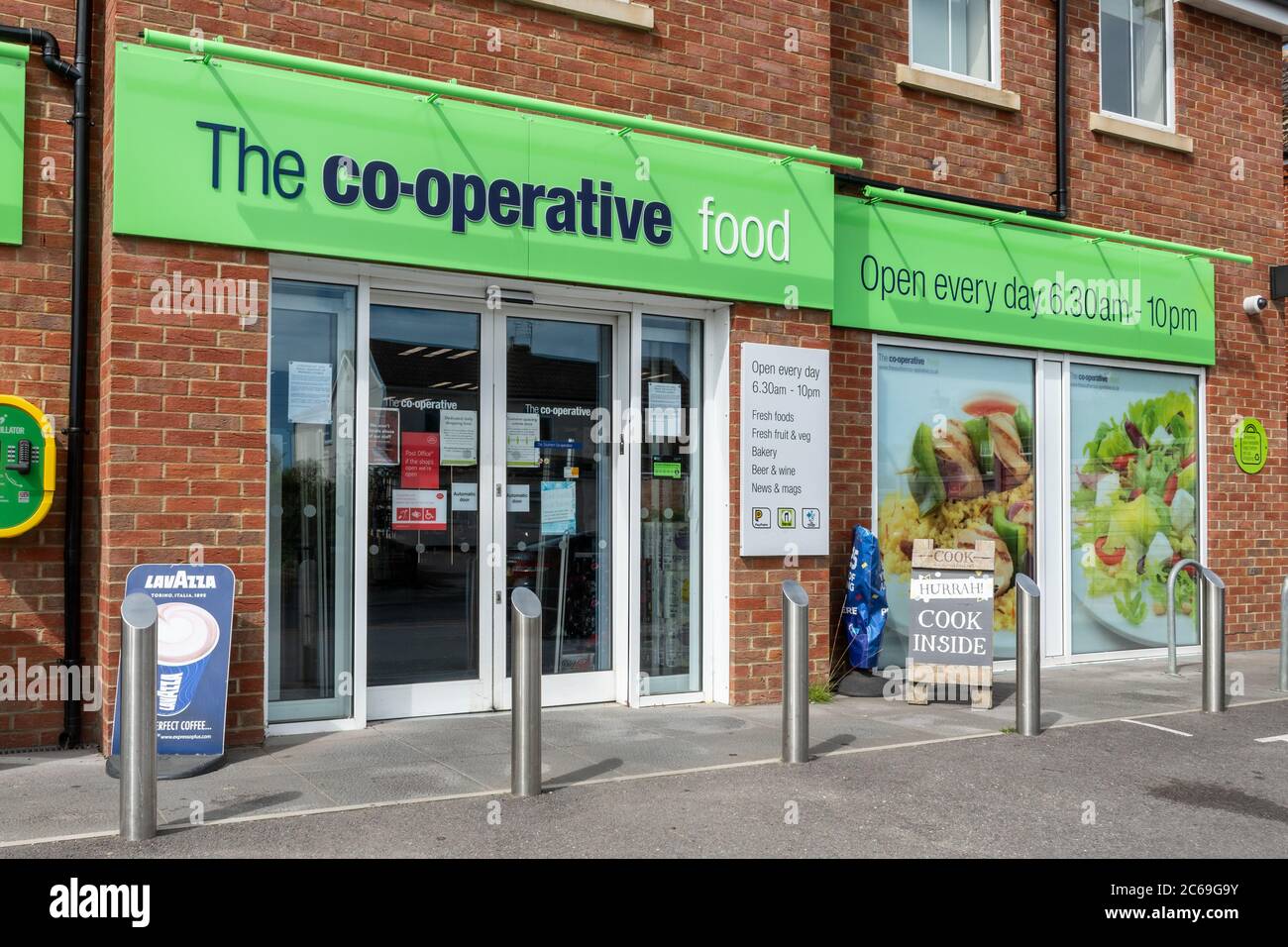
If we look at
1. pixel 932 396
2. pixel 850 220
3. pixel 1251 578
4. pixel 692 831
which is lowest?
pixel 692 831

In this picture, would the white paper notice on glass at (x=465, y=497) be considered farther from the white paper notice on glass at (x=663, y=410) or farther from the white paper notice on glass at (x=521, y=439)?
the white paper notice on glass at (x=663, y=410)

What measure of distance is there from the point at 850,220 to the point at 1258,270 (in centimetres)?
550

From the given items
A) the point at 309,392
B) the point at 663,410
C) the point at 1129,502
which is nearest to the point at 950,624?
the point at 663,410

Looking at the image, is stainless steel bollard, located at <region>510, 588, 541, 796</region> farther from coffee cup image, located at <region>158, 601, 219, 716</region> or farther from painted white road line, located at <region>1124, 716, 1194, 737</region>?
→ painted white road line, located at <region>1124, 716, 1194, 737</region>

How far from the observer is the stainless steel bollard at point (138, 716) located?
4793 mm

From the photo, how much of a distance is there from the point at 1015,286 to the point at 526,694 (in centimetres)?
645

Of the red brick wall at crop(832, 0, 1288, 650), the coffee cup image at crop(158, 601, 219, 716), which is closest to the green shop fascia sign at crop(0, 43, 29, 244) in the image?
the coffee cup image at crop(158, 601, 219, 716)

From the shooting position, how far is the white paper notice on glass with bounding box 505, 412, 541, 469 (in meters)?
7.91

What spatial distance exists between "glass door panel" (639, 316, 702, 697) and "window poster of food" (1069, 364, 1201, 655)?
4.07 meters

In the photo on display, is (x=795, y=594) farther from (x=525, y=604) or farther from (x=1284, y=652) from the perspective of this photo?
(x=1284, y=652)

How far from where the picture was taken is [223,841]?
4926mm

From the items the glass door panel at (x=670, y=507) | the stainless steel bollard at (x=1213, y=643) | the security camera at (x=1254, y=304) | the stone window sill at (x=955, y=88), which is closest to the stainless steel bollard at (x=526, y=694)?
the glass door panel at (x=670, y=507)

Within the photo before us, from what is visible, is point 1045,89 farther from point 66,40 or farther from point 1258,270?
point 66,40

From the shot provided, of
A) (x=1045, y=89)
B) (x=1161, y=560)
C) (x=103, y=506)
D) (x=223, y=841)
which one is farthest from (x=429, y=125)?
(x=1161, y=560)
